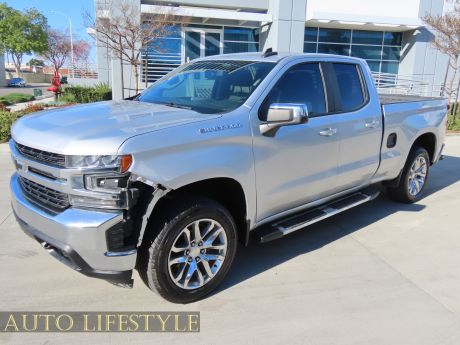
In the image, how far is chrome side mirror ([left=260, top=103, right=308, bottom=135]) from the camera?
3.40m

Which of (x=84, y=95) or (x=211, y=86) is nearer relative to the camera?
(x=211, y=86)

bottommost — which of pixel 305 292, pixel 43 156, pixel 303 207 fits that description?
pixel 305 292

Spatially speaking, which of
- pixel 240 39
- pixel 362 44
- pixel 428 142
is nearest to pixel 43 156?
pixel 428 142

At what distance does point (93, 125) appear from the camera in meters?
3.09

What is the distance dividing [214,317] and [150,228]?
0.87 metres

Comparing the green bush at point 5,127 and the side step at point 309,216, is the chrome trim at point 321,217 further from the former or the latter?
the green bush at point 5,127

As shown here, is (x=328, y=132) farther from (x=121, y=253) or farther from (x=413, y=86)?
(x=413, y=86)

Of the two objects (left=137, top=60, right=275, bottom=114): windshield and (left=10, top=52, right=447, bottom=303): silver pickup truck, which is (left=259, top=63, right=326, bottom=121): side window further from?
(left=137, top=60, right=275, bottom=114): windshield

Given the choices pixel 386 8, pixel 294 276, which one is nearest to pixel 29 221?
pixel 294 276

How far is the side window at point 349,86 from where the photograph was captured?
458 centimetres

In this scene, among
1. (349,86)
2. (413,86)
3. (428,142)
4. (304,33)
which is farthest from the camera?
(413,86)

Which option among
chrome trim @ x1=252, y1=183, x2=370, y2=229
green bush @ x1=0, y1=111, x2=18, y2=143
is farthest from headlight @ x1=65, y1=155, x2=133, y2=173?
green bush @ x1=0, y1=111, x2=18, y2=143

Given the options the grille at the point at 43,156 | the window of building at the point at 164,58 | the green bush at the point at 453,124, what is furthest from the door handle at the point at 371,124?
the window of building at the point at 164,58

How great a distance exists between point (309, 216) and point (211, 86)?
1.61 m
